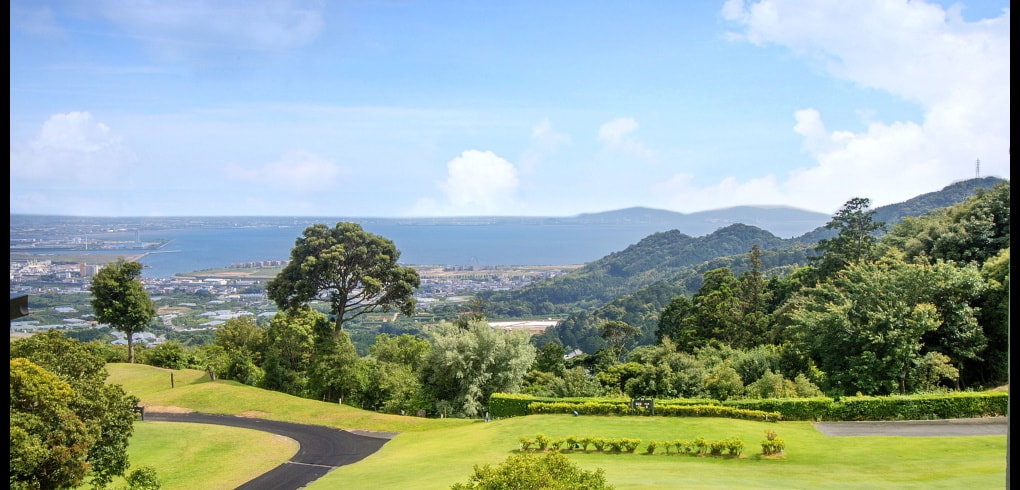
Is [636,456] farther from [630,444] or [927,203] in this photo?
[927,203]

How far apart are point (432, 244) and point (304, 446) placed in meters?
48.5

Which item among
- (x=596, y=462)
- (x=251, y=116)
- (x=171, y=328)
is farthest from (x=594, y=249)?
(x=596, y=462)

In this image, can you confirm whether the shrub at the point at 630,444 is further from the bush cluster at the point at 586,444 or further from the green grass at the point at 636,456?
the green grass at the point at 636,456

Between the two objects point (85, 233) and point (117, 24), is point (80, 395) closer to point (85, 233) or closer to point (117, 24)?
point (117, 24)

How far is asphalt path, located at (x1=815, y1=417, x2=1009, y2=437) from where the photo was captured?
11.3 metres

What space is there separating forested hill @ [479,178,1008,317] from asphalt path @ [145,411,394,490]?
26.5 meters

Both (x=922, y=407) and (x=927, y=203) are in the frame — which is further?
(x=927, y=203)

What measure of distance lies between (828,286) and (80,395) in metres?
16.9

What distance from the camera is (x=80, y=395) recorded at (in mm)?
8688

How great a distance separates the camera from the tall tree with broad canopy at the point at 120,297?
66.8 feet

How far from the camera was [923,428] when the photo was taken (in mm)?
11789

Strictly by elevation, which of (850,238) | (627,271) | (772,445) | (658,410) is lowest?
(658,410)

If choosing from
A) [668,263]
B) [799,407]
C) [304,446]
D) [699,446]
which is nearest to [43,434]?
[304,446]

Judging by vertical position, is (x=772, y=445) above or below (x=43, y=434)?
below
